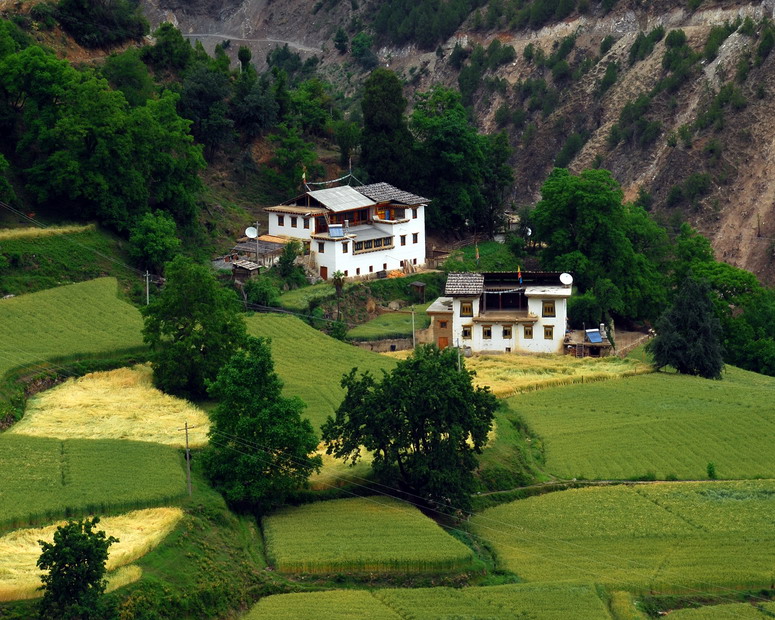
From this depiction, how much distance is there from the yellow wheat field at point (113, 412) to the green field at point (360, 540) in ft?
22.5

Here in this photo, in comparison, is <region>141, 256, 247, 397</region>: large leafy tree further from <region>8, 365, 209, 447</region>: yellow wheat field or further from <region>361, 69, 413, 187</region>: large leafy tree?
<region>361, 69, 413, 187</region>: large leafy tree

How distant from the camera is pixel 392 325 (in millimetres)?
83812

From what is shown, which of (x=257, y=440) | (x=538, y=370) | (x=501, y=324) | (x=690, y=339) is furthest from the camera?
(x=501, y=324)

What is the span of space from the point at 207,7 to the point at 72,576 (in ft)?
400

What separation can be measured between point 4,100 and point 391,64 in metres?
64.9

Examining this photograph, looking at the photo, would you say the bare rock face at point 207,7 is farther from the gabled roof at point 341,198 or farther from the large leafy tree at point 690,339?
the large leafy tree at point 690,339

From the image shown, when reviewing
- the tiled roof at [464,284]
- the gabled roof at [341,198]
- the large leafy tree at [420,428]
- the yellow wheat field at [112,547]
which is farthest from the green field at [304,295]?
the yellow wheat field at [112,547]

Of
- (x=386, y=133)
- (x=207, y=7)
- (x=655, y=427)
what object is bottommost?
(x=655, y=427)

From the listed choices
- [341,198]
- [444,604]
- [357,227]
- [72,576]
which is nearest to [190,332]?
[444,604]

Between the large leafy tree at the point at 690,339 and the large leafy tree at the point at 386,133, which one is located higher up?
the large leafy tree at the point at 386,133

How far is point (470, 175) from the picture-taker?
316ft

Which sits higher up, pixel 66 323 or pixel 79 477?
pixel 66 323

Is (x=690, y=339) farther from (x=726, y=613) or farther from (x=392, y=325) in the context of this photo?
(x=726, y=613)

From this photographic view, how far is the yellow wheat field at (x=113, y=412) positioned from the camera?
6097cm
